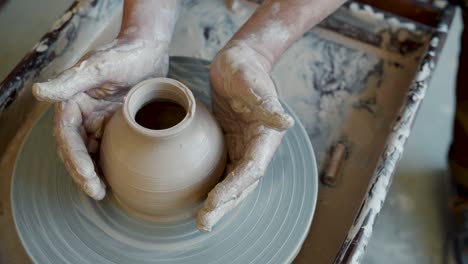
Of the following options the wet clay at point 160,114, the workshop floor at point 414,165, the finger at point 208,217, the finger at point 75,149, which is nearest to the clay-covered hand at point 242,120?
the finger at point 208,217

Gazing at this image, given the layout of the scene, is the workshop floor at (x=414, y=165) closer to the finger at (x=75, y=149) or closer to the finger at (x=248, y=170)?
the finger at (x=248, y=170)

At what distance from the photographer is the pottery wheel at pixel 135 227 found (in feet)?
4.05

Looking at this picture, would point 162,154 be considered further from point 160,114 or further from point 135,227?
point 135,227

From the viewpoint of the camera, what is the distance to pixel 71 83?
46.3 inches

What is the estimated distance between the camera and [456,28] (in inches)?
104

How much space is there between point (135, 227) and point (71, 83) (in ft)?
1.23

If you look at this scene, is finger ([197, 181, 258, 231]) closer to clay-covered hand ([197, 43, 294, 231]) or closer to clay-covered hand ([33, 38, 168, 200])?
clay-covered hand ([197, 43, 294, 231])

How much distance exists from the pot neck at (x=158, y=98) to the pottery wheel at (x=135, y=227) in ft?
0.99

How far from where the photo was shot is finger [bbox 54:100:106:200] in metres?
1.14

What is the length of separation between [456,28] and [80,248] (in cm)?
219

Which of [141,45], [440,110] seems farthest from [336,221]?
[440,110]

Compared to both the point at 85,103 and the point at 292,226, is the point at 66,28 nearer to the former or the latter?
the point at 85,103

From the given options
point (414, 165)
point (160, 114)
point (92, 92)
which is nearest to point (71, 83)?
point (92, 92)

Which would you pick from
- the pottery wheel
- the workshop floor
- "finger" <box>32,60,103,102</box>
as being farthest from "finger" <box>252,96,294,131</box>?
the workshop floor
